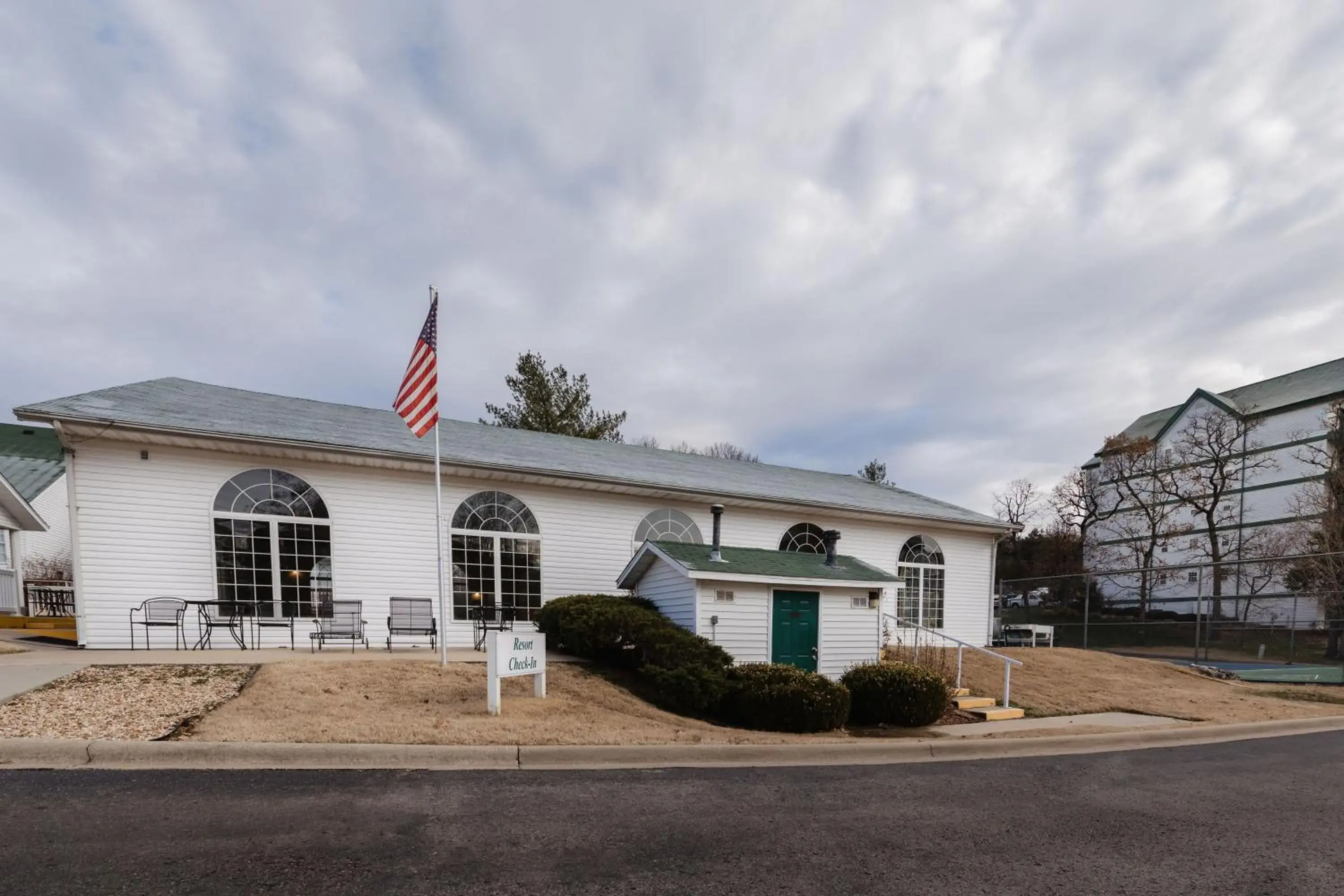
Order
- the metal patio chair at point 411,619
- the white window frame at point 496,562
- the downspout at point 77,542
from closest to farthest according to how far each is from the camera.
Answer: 1. the downspout at point 77,542
2. the metal patio chair at point 411,619
3. the white window frame at point 496,562

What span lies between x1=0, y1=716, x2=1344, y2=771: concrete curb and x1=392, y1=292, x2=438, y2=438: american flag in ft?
18.5

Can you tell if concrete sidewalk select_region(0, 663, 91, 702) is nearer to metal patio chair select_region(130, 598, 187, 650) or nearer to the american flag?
metal patio chair select_region(130, 598, 187, 650)

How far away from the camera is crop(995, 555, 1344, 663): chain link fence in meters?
17.8

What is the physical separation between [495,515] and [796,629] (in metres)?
6.46

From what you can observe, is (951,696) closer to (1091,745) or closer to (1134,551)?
(1091,745)

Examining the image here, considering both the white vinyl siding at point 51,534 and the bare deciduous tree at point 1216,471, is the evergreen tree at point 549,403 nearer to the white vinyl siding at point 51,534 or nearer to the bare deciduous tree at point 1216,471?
the white vinyl siding at point 51,534

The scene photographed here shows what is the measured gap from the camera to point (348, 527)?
39.9 feet

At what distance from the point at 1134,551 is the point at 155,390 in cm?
4328

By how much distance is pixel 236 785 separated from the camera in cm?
482

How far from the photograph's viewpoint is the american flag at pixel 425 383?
34.1ft

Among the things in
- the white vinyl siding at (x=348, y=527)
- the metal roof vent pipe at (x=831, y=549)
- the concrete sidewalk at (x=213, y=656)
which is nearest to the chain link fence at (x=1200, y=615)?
the metal roof vent pipe at (x=831, y=549)

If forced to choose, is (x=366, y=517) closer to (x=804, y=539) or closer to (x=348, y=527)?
(x=348, y=527)

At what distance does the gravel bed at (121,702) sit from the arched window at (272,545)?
324 centimetres

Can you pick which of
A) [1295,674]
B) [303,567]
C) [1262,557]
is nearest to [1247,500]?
[1262,557]
